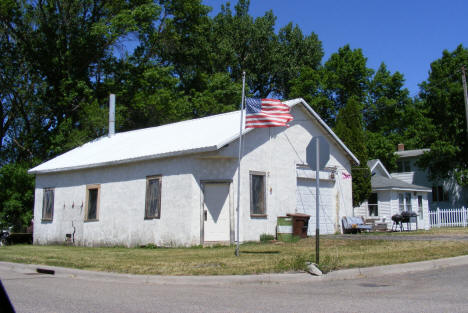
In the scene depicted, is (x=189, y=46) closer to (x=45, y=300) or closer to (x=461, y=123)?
(x=461, y=123)

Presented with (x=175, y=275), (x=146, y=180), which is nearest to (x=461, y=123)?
(x=146, y=180)

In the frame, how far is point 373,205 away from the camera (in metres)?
32.7

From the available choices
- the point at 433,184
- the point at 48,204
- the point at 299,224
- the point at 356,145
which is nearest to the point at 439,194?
the point at 433,184

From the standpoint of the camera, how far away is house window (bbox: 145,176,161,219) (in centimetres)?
1914

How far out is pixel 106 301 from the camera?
785cm

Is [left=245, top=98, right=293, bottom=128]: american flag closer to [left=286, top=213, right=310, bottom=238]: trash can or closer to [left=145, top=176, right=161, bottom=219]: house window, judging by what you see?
[left=286, top=213, right=310, bottom=238]: trash can

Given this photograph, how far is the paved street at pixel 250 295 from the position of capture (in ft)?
23.4

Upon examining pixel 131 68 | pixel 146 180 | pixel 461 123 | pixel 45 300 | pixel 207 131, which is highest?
pixel 131 68

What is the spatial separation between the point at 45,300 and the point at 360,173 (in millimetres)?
23080

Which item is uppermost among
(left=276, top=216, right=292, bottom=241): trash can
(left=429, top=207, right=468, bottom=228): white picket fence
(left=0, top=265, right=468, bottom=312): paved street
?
(left=429, top=207, right=468, bottom=228): white picket fence

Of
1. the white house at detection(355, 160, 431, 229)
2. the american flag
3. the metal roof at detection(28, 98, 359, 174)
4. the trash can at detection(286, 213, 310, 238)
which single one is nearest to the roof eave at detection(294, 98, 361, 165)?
the metal roof at detection(28, 98, 359, 174)

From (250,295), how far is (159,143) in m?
13.5

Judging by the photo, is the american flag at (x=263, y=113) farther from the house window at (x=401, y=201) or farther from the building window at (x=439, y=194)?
the building window at (x=439, y=194)

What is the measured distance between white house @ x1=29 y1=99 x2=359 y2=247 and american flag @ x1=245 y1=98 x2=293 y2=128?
5.98 ft
